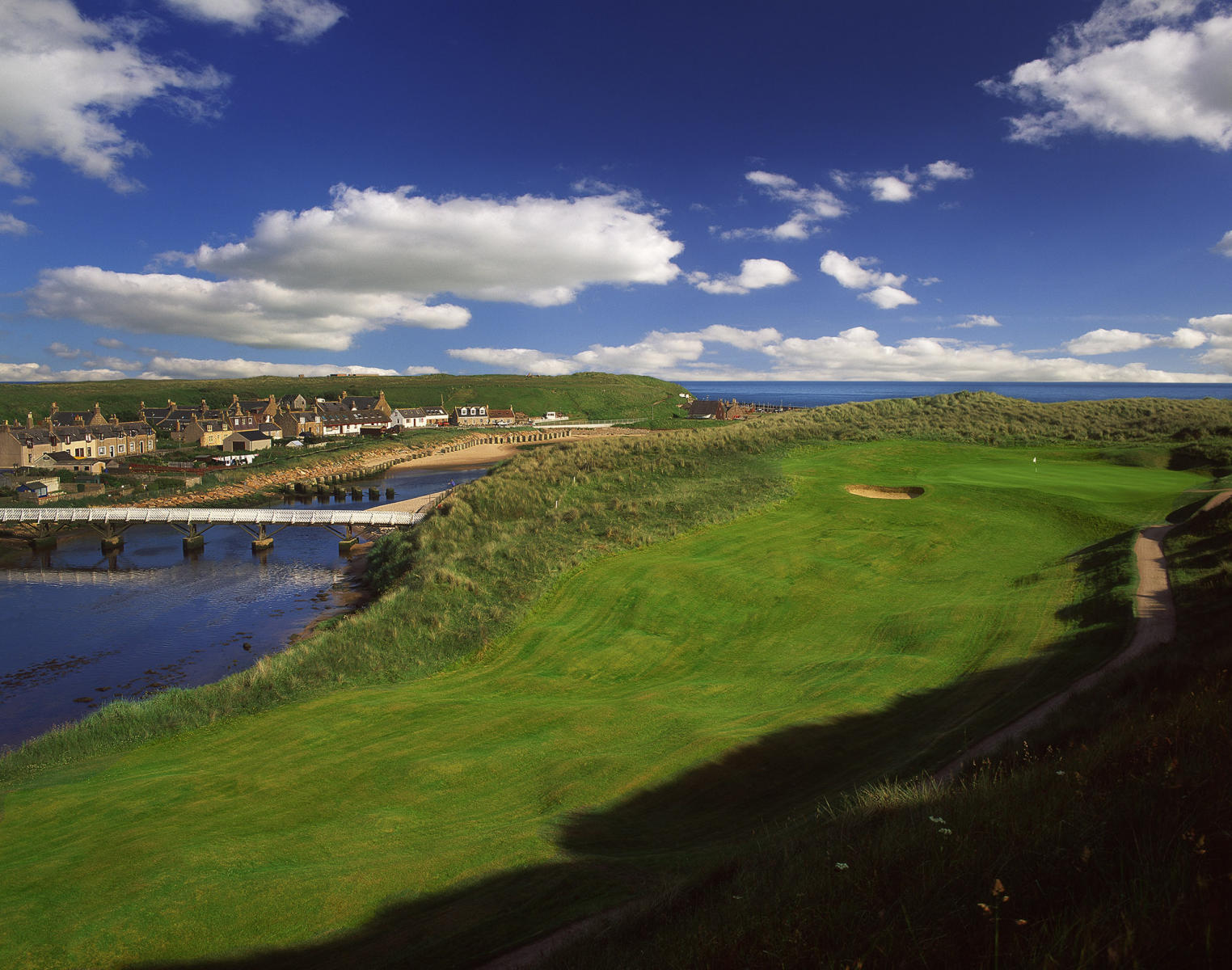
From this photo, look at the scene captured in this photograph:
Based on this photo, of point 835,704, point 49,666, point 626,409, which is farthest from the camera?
point 626,409

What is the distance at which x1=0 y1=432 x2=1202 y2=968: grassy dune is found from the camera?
6984mm

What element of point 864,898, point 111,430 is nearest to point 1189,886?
point 864,898

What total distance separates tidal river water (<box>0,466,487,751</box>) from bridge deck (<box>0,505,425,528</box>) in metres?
1.60

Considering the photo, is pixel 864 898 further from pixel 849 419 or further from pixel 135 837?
pixel 849 419

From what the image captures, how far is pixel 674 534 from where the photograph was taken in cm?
2503

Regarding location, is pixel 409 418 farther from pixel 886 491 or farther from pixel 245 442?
pixel 886 491

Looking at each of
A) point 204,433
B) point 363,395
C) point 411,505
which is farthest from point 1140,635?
point 363,395

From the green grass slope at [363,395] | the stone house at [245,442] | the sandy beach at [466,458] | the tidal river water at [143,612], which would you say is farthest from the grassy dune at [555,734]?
the green grass slope at [363,395]

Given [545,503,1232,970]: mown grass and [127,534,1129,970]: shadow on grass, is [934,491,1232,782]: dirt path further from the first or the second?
[545,503,1232,970]: mown grass

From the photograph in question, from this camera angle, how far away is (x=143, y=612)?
29156 mm

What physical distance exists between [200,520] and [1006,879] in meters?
47.7

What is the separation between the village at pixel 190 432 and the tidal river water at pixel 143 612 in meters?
23.0

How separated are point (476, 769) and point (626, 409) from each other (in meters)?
153

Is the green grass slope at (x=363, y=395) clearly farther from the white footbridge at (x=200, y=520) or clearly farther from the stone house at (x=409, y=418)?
the white footbridge at (x=200, y=520)
